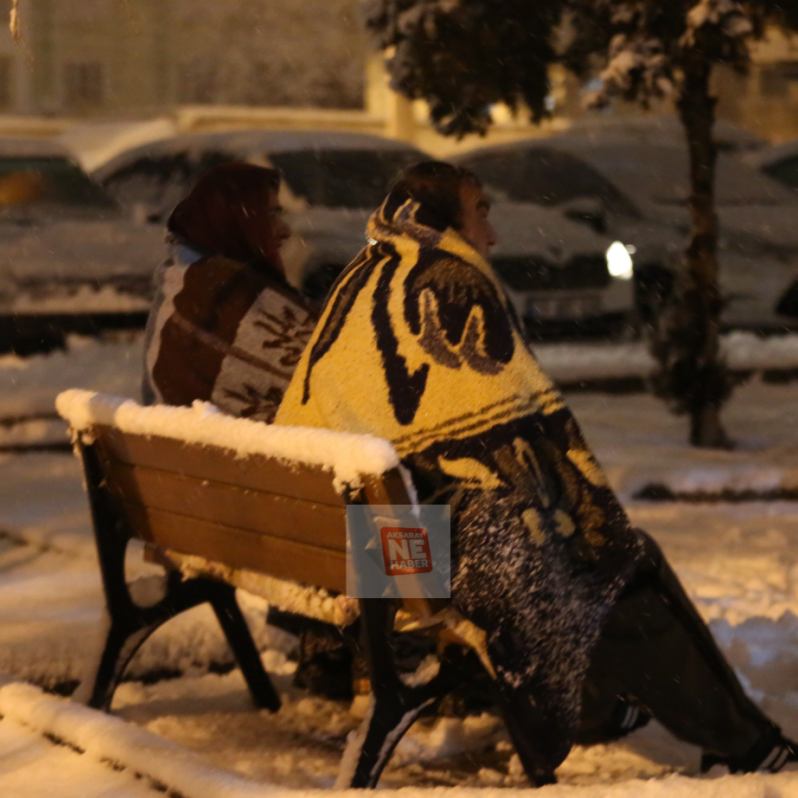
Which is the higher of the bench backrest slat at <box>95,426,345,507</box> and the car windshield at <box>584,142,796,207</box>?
the car windshield at <box>584,142,796,207</box>

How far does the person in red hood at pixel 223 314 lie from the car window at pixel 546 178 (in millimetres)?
7455

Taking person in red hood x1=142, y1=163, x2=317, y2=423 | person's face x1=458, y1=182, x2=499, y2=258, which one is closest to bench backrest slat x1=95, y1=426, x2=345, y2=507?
person in red hood x1=142, y1=163, x2=317, y2=423

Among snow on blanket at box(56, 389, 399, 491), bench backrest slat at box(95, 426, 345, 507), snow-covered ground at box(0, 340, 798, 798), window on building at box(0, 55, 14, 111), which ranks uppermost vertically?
window on building at box(0, 55, 14, 111)

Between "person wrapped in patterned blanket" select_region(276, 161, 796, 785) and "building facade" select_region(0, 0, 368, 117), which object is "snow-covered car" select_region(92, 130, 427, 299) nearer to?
"person wrapped in patterned blanket" select_region(276, 161, 796, 785)

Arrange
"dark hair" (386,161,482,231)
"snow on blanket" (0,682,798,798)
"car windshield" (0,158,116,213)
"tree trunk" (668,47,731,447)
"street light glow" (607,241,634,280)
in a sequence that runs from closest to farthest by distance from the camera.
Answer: "snow on blanket" (0,682,798,798) → "dark hair" (386,161,482,231) → "tree trunk" (668,47,731,447) → "car windshield" (0,158,116,213) → "street light glow" (607,241,634,280)

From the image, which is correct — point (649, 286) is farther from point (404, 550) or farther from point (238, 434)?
point (404, 550)

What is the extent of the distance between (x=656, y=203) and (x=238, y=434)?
8.98 meters

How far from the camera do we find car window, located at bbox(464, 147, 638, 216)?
11047 mm

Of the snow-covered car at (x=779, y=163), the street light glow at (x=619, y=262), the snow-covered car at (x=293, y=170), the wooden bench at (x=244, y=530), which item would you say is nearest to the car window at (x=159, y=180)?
the snow-covered car at (x=293, y=170)

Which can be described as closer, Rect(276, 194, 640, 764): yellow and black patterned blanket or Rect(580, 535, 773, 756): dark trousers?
Rect(276, 194, 640, 764): yellow and black patterned blanket

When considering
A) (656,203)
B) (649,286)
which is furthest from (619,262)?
(656,203)

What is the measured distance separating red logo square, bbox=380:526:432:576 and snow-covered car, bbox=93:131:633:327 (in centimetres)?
617

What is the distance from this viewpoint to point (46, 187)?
959 cm

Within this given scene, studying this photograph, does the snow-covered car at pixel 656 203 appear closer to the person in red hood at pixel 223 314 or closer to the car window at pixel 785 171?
the car window at pixel 785 171
